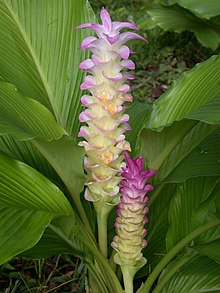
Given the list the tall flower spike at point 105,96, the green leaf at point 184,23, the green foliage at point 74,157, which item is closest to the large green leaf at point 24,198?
the green foliage at point 74,157

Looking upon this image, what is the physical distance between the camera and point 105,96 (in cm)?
121

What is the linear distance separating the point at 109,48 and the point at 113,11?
2.99 metres

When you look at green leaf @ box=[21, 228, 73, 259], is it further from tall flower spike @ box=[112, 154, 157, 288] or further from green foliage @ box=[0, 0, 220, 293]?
tall flower spike @ box=[112, 154, 157, 288]

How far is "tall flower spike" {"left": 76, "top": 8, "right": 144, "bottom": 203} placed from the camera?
3.97 feet

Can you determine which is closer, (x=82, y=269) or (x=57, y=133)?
(x=57, y=133)

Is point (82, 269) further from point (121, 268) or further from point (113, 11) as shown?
point (113, 11)

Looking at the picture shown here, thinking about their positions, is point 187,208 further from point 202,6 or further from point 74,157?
point 202,6

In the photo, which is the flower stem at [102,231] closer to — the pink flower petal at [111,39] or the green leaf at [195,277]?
the green leaf at [195,277]

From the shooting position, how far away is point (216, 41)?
2.92 metres

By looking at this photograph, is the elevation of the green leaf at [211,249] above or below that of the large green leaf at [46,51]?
below

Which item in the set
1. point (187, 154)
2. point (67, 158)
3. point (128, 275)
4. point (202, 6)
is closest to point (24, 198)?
point (67, 158)

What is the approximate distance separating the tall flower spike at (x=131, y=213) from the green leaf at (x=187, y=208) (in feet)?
0.40

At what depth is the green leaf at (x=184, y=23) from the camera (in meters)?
2.92

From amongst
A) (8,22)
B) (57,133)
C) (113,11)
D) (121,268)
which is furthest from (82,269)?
(113,11)
